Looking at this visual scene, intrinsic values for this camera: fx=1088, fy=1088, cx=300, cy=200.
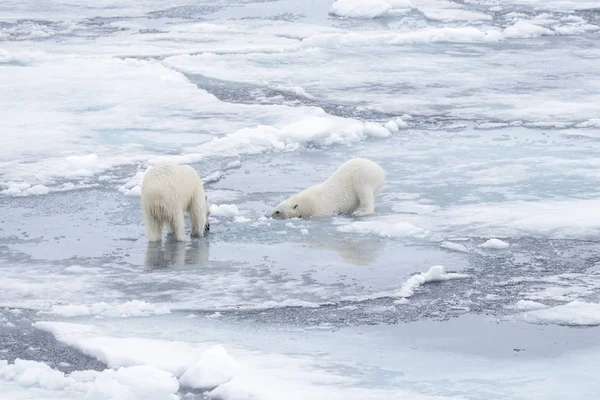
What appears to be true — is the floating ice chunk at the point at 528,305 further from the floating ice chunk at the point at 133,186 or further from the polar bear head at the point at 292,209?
the floating ice chunk at the point at 133,186

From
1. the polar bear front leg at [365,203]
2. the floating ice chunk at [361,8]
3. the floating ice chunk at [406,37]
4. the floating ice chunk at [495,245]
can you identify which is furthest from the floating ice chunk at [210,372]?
the floating ice chunk at [361,8]

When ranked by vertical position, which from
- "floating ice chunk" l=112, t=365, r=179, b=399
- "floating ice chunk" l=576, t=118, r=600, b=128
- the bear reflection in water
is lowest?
the bear reflection in water

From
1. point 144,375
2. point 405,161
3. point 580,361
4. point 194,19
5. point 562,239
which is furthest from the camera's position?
point 194,19

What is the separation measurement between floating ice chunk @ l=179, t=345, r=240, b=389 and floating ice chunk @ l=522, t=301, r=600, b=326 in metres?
1.57

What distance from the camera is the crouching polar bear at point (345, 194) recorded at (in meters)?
7.43

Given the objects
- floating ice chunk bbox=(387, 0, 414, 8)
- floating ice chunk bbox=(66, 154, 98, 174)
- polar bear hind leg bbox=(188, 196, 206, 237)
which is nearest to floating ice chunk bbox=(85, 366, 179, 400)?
polar bear hind leg bbox=(188, 196, 206, 237)

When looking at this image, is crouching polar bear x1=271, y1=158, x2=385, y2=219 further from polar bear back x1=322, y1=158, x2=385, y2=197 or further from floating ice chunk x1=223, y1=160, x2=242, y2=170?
floating ice chunk x1=223, y1=160, x2=242, y2=170

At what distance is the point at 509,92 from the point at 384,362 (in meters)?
7.85

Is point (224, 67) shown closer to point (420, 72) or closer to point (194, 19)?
point (420, 72)

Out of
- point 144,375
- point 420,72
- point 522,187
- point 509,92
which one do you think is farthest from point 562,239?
point 420,72

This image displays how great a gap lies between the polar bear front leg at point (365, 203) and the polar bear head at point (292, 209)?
1.18ft

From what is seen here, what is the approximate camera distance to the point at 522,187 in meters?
7.96

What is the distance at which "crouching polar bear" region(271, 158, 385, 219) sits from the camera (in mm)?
7426

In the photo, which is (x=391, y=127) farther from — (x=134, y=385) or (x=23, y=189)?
(x=134, y=385)
